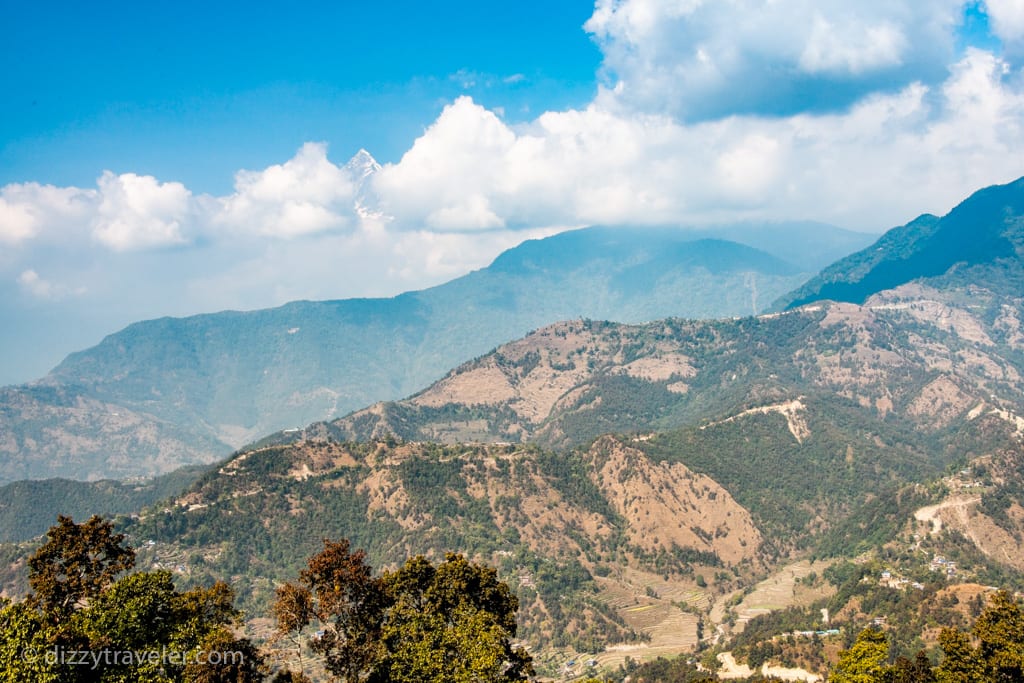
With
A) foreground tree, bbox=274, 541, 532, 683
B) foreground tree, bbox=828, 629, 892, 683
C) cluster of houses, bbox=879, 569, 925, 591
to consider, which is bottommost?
cluster of houses, bbox=879, 569, 925, 591

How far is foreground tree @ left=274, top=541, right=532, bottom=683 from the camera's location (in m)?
56.6

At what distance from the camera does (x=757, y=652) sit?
12925 cm

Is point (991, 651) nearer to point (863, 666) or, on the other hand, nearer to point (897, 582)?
point (863, 666)

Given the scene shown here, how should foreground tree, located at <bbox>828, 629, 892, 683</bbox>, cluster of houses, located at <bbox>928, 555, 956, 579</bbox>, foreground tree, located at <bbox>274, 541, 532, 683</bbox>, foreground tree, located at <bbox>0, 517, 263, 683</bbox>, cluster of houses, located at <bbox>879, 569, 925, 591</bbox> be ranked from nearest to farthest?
foreground tree, located at <bbox>0, 517, 263, 683</bbox>, foreground tree, located at <bbox>274, 541, 532, 683</bbox>, foreground tree, located at <bbox>828, 629, 892, 683</bbox>, cluster of houses, located at <bbox>879, 569, 925, 591</bbox>, cluster of houses, located at <bbox>928, 555, 956, 579</bbox>

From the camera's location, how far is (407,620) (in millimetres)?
64062

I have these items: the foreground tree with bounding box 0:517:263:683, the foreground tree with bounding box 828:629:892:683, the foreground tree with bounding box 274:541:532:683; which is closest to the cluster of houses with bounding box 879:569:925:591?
the foreground tree with bounding box 828:629:892:683

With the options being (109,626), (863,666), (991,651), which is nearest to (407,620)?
(109,626)

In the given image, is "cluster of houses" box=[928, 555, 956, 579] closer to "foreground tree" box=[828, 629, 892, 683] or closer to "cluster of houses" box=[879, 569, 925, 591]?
"cluster of houses" box=[879, 569, 925, 591]

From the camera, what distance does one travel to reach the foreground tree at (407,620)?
5656 centimetres

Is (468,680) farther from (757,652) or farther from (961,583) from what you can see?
(961,583)

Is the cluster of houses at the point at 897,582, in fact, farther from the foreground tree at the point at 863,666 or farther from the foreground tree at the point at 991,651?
the foreground tree at the point at 863,666

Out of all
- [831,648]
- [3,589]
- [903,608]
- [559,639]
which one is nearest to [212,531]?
[3,589]

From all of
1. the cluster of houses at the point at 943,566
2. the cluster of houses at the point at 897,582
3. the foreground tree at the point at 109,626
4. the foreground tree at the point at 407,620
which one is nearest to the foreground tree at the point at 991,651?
the foreground tree at the point at 407,620

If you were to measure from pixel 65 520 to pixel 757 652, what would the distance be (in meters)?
115
